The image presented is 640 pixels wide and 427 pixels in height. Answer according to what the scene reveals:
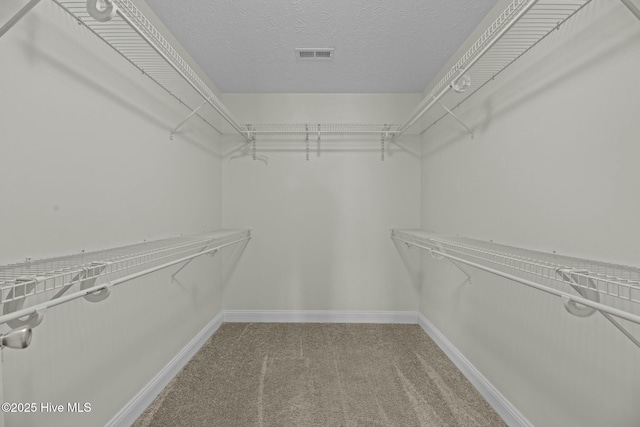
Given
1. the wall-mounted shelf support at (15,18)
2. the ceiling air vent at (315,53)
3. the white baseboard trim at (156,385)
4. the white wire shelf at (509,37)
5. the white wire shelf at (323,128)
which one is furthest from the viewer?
the white wire shelf at (323,128)

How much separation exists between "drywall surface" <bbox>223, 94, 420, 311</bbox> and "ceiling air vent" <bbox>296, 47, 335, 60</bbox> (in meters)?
0.62

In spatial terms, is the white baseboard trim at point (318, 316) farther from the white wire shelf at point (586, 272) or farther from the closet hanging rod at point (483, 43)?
the closet hanging rod at point (483, 43)

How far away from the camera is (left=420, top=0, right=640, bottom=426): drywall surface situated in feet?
2.91

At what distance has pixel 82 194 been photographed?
110cm

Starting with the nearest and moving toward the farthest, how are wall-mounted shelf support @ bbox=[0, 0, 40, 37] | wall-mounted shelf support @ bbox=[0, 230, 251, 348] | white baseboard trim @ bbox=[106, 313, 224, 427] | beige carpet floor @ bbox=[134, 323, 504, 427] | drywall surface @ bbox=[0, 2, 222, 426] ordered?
1. wall-mounted shelf support @ bbox=[0, 230, 251, 348]
2. wall-mounted shelf support @ bbox=[0, 0, 40, 37]
3. drywall surface @ bbox=[0, 2, 222, 426]
4. white baseboard trim @ bbox=[106, 313, 224, 427]
5. beige carpet floor @ bbox=[134, 323, 504, 427]

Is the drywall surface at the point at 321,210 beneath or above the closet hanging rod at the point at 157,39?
beneath

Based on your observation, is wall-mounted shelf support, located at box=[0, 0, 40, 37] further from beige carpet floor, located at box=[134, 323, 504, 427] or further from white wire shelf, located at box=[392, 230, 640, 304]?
beige carpet floor, located at box=[134, 323, 504, 427]

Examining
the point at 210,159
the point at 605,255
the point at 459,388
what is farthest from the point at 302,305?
the point at 605,255

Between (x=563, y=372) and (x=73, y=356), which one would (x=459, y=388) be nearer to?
(x=563, y=372)

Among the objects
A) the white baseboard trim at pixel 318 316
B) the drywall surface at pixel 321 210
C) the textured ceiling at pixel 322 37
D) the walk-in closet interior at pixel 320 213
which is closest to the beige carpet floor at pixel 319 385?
the walk-in closet interior at pixel 320 213

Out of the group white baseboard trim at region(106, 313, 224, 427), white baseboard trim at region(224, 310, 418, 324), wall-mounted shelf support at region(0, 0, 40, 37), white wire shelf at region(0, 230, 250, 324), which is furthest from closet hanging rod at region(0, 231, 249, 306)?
white baseboard trim at region(224, 310, 418, 324)

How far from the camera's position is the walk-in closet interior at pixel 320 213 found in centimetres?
90

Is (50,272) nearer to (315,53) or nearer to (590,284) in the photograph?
(590,284)

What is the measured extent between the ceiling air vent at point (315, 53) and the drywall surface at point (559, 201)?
1.06 meters
